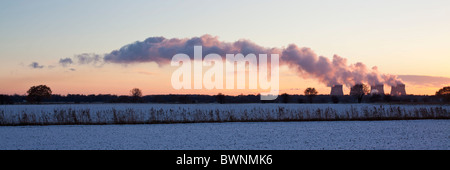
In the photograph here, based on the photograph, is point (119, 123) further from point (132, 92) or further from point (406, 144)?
point (132, 92)

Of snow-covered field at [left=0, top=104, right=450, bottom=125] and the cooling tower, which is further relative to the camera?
the cooling tower

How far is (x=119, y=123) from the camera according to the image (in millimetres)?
23594

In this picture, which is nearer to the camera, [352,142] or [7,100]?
[352,142]

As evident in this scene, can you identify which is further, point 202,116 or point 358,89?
point 358,89

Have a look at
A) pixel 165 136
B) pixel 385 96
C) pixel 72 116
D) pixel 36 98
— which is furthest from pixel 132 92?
pixel 165 136

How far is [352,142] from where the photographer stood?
14.0m

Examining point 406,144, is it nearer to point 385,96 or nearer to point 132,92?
point 385,96

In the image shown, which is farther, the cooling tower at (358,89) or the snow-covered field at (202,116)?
the cooling tower at (358,89)

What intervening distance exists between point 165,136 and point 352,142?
708cm
